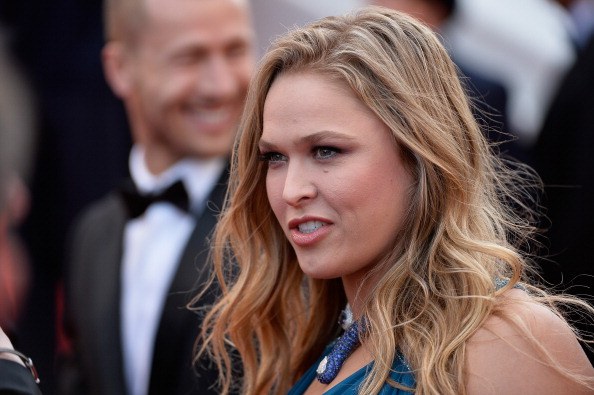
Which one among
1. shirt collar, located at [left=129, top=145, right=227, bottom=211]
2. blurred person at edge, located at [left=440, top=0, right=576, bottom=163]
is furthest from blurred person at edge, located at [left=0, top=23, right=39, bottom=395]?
blurred person at edge, located at [left=440, top=0, right=576, bottom=163]

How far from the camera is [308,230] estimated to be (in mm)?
2758

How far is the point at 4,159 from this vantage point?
11.5 feet

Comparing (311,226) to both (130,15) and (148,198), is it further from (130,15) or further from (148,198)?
(130,15)

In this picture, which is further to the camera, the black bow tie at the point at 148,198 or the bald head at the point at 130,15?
the bald head at the point at 130,15

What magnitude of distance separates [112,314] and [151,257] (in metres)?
0.27

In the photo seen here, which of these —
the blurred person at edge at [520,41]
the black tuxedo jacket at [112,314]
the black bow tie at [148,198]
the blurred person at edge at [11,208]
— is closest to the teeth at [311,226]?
the blurred person at edge at [11,208]

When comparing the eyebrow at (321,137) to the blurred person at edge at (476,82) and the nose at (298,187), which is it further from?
the blurred person at edge at (476,82)

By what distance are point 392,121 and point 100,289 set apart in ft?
7.04

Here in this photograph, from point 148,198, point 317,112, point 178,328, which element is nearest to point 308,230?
point 317,112

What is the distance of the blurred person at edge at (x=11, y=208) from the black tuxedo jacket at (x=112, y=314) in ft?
0.98

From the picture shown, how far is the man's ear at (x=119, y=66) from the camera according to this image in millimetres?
4930

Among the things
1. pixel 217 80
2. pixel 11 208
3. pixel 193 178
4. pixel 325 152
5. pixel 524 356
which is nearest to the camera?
pixel 524 356

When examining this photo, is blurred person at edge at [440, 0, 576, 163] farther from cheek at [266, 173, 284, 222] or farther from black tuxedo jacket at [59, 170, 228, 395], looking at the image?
cheek at [266, 173, 284, 222]

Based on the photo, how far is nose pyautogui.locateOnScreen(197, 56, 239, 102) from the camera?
464 cm
